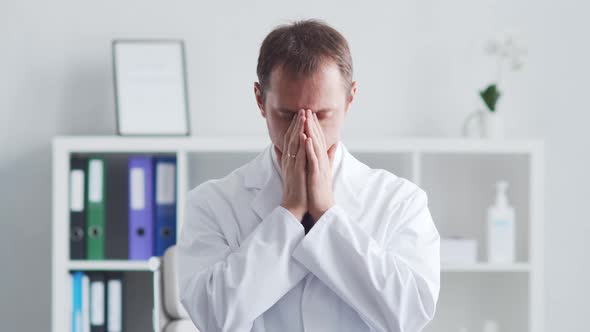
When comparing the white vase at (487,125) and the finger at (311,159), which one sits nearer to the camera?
the finger at (311,159)

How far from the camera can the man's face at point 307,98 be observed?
50.6 inches

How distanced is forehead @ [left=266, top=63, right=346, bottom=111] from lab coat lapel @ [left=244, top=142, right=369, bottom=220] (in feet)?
0.54

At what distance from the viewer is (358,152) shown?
3109 millimetres

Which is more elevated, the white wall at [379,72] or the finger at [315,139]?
the white wall at [379,72]

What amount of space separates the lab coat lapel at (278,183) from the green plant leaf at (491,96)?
166 cm

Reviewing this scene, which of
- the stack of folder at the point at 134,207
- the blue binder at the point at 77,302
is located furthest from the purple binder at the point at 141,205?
the blue binder at the point at 77,302

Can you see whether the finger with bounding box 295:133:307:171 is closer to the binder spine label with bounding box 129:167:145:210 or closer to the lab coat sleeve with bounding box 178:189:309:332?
the lab coat sleeve with bounding box 178:189:309:332

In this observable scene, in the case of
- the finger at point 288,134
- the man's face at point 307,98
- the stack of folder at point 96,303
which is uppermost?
the man's face at point 307,98

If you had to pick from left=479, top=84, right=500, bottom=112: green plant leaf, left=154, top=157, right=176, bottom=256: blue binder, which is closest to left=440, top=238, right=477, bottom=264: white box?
left=479, top=84, right=500, bottom=112: green plant leaf

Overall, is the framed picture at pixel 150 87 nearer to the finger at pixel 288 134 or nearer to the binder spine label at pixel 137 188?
the binder spine label at pixel 137 188

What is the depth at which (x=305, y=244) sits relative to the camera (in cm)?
131

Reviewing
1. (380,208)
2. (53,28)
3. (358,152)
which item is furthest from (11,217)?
(380,208)

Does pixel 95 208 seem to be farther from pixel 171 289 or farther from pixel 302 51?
pixel 302 51

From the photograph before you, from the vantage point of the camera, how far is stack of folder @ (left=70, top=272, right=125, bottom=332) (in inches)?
116
